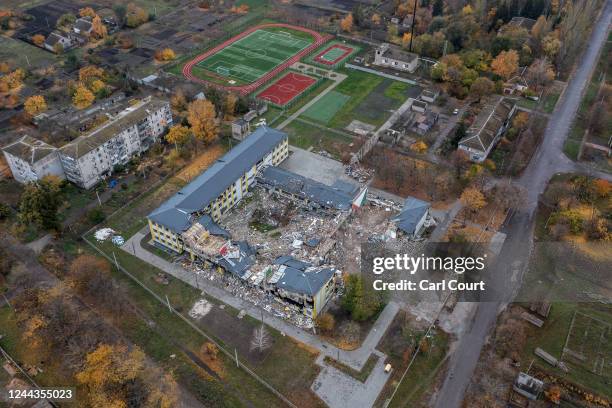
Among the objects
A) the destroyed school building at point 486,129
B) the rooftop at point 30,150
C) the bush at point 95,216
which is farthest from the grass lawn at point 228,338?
the destroyed school building at point 486,129

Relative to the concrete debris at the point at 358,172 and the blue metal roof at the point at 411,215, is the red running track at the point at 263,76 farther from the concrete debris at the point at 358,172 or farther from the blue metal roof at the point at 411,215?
the blue metal roof at the point at 411,215

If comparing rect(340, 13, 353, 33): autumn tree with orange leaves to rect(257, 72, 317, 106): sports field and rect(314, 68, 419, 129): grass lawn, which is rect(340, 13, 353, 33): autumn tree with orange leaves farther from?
rect(257, 72, 317, 106): sports field

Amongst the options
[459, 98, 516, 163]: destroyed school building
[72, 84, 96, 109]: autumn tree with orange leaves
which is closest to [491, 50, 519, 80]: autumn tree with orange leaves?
[459, 98, 516, 163]: destroyed school building

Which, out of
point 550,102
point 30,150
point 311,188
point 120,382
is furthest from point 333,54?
point 120,382

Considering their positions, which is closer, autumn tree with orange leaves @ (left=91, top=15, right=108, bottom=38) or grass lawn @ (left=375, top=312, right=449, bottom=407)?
grass lawn @ (left=375, top=312, right=449, bottom=407)

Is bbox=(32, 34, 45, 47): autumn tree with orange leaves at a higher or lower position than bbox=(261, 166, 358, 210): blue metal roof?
higher

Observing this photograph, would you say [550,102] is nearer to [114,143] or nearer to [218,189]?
[218,189]

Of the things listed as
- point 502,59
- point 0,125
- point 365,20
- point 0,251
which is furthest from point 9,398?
point 365,20
